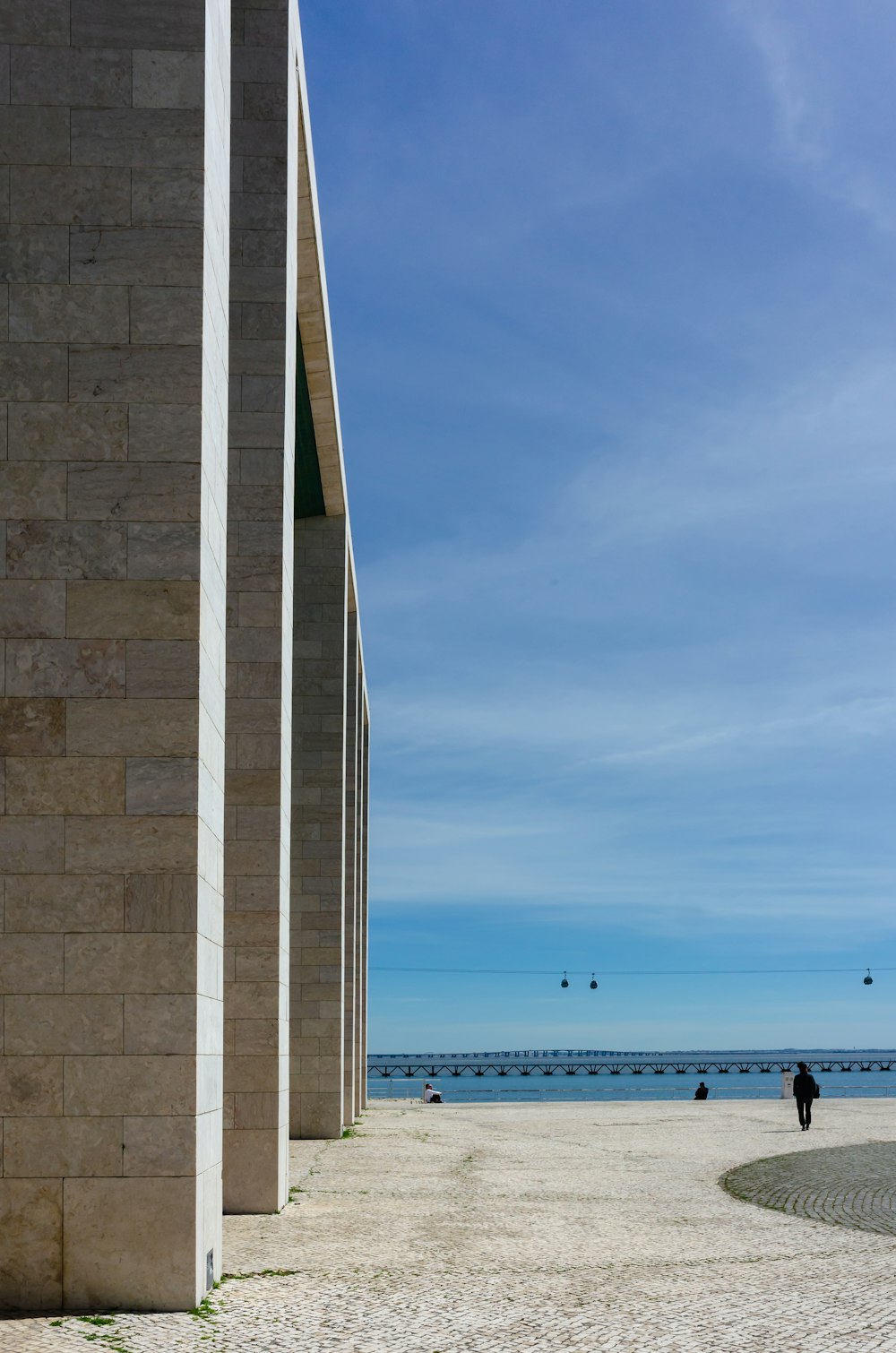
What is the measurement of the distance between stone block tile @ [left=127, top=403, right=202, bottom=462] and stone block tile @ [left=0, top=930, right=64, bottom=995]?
13.5ft

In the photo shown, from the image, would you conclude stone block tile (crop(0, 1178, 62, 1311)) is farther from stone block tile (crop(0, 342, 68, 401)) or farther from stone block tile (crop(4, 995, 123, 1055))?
stone block tile (crop(0, 342, 68, 401))

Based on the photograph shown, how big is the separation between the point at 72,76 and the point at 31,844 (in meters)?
6.61

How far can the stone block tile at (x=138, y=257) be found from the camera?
1296 centimetres

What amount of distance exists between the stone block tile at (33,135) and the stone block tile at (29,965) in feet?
21.7

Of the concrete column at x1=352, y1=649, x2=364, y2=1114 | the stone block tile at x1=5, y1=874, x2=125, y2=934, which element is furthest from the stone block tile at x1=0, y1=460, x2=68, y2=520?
the concrete column at x1=352, y1=649, x2=364, y2=1114

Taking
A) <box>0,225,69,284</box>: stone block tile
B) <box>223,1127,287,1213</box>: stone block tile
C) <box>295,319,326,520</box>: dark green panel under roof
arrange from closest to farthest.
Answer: <box>0,225,69,284</box>: stone block tile → <box>223,1127,287,1213</box>: stone block tile → <box>295,319,326,520</box>: dark green panel under roof

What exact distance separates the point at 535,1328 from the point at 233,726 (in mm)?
9411

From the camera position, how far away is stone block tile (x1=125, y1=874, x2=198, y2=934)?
40.3 feet

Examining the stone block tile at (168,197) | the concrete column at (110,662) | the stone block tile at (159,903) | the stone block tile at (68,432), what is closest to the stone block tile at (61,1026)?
the concrete column at (110,662)

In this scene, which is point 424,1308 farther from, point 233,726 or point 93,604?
point 233,726

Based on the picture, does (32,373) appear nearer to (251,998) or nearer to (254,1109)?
(251,998)

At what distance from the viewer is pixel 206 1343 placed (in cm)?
1049

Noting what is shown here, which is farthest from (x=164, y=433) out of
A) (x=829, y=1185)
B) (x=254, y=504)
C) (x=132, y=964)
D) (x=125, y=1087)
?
(x=829, y=1185)

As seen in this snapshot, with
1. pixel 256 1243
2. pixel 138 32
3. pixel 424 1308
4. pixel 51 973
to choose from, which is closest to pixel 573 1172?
pixel 256 1243
